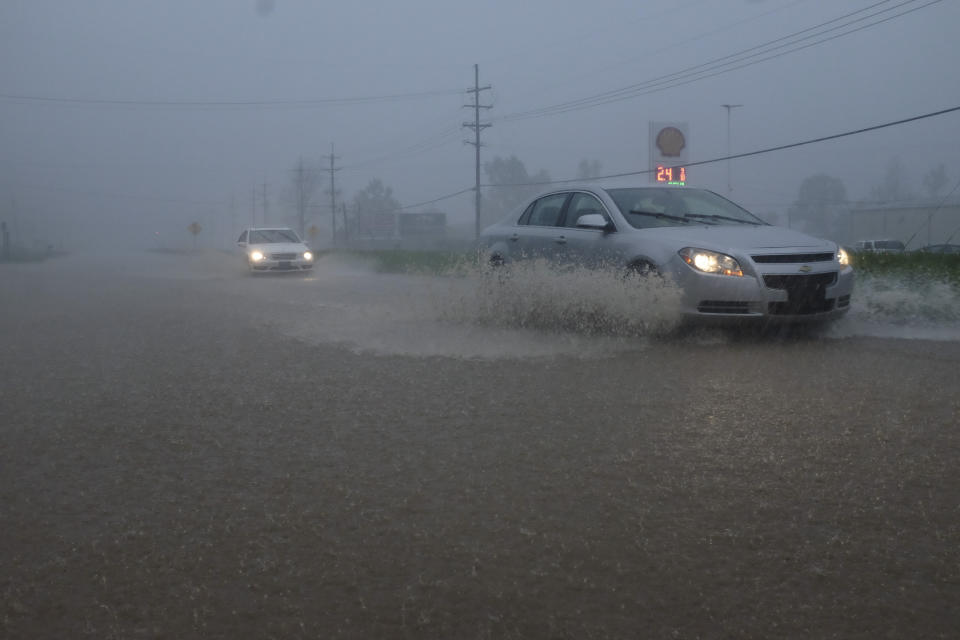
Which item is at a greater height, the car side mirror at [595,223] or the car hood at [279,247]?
the car side mirror at [595,223]

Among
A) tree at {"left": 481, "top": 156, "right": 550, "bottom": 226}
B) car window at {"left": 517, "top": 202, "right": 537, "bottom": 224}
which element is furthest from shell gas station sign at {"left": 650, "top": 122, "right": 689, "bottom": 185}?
tree at {"left": 481, "top": 156, "right": 550, "bottom": 226}

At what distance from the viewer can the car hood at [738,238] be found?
7.90m

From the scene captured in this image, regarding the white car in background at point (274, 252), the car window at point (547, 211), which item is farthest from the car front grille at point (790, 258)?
the white car in background at point (274, 252)

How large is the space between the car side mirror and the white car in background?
61.6 ft

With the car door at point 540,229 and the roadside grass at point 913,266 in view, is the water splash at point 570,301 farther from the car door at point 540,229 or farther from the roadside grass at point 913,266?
the roadside grass at point 913,266

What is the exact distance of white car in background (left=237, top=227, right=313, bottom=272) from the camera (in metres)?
26.4

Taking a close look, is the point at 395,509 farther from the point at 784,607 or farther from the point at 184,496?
the point at 784,607

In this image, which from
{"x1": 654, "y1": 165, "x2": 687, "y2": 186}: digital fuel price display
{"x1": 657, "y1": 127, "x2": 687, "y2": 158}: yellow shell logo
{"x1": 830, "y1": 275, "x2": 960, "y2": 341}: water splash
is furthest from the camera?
{"x1": 657, "y1": 127, "x2": 687, "y2": 158}: yellow shell logo

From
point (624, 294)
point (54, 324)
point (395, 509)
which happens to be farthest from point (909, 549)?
point (54, 324)

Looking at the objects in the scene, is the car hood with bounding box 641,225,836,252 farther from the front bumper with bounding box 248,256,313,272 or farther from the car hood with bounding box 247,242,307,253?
the car hood with bounding box 247,242,307,253

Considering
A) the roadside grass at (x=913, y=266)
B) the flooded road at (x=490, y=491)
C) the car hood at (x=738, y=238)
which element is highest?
the car hood at (x=738, y=238)

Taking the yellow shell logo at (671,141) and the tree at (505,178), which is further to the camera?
the tree at (505,178)

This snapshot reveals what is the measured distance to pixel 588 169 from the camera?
118938 millimetres

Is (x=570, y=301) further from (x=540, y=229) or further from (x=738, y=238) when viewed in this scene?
(x=738, y=238)
